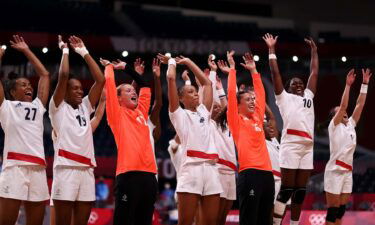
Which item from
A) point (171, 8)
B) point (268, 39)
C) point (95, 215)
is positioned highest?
point (171, 8)

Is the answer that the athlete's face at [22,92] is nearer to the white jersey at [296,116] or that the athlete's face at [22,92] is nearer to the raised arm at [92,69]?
the raised arm at [92,69]

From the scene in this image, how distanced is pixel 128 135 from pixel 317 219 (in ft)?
18.5

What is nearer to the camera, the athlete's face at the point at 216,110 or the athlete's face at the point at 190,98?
the athlete's face at the point at 190,98

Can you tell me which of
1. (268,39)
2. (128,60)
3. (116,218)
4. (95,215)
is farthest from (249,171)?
(128,60)

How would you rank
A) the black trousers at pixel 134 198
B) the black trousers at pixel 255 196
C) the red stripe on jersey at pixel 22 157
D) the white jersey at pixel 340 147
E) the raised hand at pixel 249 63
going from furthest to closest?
the white jersey at pixel 340 147, the raised hand at pixel 249 63, the black trousers at pixel 255 196, the red stripe on jersey at pixel 22 157, the black trousers at pixel 134 198

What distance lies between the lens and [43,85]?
26.5 ft

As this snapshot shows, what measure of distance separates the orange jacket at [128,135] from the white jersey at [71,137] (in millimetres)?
310

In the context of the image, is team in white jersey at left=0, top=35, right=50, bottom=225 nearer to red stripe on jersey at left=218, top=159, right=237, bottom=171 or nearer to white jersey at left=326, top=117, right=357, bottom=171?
red stripe on jersey at left=218, top=159, right=237, bottom=171

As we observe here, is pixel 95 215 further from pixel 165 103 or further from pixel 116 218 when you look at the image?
pixel 165 103

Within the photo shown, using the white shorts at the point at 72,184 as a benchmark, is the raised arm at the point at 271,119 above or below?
above

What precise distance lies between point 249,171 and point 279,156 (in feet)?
7.31

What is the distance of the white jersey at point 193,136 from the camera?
8398 mm

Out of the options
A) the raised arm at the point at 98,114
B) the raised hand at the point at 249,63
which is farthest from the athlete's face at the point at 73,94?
the raised hand at the point at 249,63

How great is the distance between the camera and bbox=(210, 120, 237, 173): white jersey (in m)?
9.75
